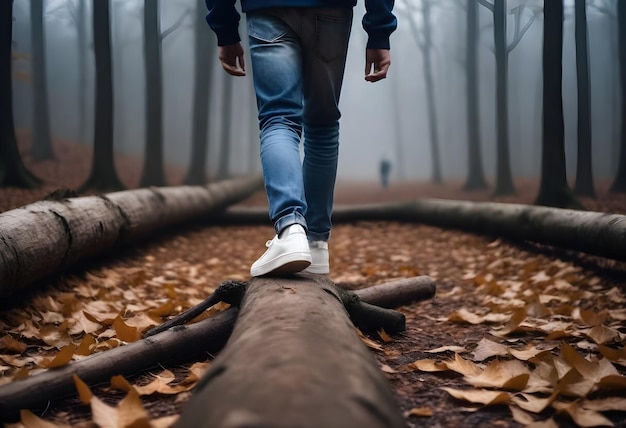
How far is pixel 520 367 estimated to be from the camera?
142cm

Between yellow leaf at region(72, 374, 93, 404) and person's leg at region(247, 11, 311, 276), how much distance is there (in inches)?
25.0

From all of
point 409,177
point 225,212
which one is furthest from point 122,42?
point 409,177

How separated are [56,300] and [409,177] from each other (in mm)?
12535

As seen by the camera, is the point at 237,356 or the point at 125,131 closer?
the point at 237,356

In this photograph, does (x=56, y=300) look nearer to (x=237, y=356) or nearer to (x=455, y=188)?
(x=237, y=356)

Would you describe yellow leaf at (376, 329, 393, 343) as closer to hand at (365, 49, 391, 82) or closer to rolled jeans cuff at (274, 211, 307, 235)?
rolled jeans cuff at (274, 211, 307, 235)

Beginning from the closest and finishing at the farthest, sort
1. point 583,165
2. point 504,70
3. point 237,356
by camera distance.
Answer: point 237,356
point 583,165
point 504,70

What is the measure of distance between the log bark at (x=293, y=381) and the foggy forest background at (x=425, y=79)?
346cm

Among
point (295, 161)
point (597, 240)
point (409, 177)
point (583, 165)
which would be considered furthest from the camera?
point (409, 177)

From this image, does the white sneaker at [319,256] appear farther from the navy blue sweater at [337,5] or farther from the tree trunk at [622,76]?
the tree trunk at [622,76]

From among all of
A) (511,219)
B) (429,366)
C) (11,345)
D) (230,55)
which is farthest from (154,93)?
(429,366)

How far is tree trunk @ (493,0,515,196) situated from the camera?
5.23 metres

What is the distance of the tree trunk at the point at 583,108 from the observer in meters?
3.78

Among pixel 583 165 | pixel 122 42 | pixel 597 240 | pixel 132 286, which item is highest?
pixel 122 42
